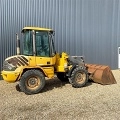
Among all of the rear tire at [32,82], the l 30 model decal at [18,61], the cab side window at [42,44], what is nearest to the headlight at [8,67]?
the l 30 model decal at [18,61]

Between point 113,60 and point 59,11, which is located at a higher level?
point 59,11

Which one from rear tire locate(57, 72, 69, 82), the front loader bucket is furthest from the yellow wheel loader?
rear tire locate(57, 72, 69, 82)

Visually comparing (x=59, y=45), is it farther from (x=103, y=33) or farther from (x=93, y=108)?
(x=93, y=108)

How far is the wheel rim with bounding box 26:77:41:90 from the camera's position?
9148 mm

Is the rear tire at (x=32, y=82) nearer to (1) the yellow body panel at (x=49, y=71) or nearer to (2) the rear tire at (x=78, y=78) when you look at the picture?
(1) the yellow body panel at (x=49, y=71)

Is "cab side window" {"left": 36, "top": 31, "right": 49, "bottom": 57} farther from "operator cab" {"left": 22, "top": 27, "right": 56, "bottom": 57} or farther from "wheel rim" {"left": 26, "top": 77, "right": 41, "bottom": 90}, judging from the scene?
"wheel rim" {"left": 26, "top": 77, "right": 41, "bottom": 90}

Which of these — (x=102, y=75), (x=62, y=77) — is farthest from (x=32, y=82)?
(x=102, y=75)

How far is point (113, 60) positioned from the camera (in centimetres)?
1553

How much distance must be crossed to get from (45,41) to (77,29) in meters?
5.67

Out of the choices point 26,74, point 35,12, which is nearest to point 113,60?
point 35,12

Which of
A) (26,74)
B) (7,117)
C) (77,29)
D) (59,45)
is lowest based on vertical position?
(7,117)

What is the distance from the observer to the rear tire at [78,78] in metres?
10.0

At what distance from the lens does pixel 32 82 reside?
9.22m

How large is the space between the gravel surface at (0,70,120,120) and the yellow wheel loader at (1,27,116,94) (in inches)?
14.6
